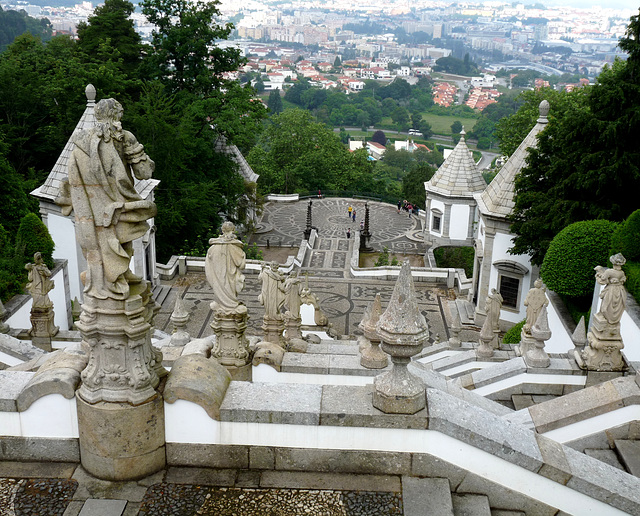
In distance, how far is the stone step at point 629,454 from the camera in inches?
352

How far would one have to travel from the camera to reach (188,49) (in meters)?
38.0

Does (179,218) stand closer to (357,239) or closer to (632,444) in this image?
(357,239)

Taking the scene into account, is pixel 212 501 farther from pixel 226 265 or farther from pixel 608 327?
pixel 608 327

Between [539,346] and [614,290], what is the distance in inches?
79.8

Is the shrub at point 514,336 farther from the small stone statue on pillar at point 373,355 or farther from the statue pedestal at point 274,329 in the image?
the small stone statue on pillar at point 373,355

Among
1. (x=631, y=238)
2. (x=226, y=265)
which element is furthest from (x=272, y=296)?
(x=631, y=238)

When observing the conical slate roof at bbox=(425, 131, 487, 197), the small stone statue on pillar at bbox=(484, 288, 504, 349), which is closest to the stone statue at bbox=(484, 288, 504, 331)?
the small stone statue on pillar at bbox=(484, 288, 504, 349)

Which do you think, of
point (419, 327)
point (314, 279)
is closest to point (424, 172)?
point (314, 279)

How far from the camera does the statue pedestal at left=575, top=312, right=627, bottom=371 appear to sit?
11.9 m

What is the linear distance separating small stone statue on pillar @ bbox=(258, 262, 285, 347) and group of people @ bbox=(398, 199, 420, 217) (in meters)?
35.0

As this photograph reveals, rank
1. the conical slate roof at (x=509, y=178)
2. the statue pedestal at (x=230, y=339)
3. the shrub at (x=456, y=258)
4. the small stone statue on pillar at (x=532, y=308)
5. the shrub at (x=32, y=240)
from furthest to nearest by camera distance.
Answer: the shrub at (x=456, y=258), the conical slate roof at (x=509, y=178), the shrub at (x=32, y=240), the small stone statue on pillar at (x=532, y=308), the statue pedestal at (x=230, y=339)

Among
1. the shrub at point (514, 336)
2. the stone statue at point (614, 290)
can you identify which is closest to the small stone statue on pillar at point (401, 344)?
the stone statue at point (614, 290)

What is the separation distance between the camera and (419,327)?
6625 mm

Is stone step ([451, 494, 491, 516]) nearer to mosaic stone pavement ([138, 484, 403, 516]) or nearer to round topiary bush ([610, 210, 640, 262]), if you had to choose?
mosaic stone pavement ([138, 484, 403, 516])
